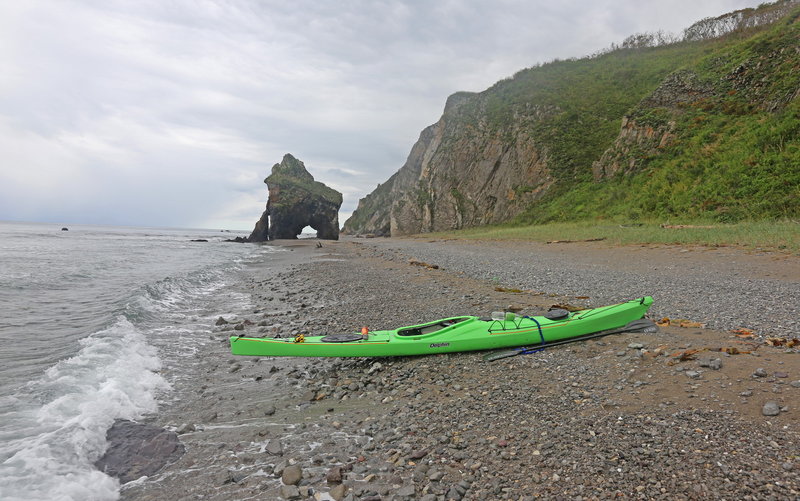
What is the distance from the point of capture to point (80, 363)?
287 inches

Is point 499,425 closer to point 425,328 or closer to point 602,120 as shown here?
point 425,328

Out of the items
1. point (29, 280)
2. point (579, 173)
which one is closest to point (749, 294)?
point (29, 280)

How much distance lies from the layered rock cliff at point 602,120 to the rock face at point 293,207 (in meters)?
11.5

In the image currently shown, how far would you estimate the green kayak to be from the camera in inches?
258

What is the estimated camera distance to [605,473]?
3340 mm

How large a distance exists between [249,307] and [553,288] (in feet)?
31.3

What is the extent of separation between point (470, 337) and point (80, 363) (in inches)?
288

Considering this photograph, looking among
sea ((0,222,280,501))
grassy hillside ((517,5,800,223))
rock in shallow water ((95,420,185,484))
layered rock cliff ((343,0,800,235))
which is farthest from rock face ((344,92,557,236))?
rock in shallow water ((95,420,185,484))

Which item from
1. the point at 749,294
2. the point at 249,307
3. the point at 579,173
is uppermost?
the point at 579,173

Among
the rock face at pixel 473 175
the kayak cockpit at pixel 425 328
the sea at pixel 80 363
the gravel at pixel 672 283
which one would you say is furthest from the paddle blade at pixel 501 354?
the rock face at pixel 473 175

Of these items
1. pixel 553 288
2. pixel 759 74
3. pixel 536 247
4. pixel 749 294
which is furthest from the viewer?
pixel 759 74

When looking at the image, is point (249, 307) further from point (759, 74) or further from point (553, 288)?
point (759, 74)

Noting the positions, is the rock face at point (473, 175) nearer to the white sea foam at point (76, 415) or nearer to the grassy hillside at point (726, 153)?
the grassy hillside at point (726, 153)

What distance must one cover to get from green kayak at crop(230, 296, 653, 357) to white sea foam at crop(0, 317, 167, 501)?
5.96ft
